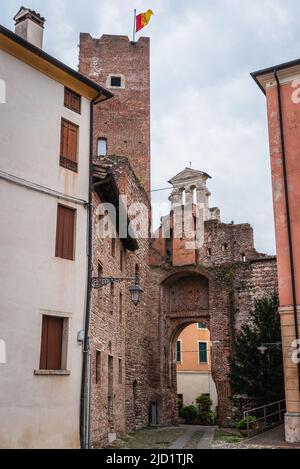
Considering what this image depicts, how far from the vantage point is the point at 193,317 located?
27422mm

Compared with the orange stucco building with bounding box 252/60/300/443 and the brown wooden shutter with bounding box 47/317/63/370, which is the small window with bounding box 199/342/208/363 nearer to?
the orange stucco building with bounding box 252/60/300/443

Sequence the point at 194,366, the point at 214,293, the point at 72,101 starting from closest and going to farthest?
the point at 72,101
the point at 214,293
the point at 194,366

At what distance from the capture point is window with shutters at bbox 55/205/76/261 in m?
12.6

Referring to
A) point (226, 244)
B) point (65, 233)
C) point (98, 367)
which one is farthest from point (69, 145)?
point (226, 244)

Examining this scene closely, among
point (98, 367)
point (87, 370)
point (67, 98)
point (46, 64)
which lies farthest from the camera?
point (98, 367)

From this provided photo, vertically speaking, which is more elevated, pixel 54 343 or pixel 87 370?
pixel 54 343

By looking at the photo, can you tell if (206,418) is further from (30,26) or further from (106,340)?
(30,26)

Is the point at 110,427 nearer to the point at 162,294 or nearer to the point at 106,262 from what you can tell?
the point at 106,262

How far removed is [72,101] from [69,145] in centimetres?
135

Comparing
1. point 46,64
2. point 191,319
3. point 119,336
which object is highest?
point 46,64

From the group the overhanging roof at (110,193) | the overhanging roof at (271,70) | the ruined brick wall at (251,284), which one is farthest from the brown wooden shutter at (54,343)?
the ruined brick wall at (251,284)

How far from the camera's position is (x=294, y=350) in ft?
48.3

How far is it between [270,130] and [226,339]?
468 inches

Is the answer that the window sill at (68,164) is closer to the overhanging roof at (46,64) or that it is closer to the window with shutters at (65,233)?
the window with shutters at (65,233)
